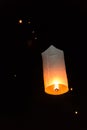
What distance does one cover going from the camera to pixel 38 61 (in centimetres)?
311

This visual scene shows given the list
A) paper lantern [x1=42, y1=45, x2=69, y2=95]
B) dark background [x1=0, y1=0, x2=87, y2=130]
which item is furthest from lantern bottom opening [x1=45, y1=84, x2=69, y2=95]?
dark background [x1=0, y1=0, x2=87, y2=130]

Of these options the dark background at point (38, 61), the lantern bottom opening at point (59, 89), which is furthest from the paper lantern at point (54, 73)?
the dark background at point (38, 61)

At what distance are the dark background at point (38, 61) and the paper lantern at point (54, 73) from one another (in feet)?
1.31

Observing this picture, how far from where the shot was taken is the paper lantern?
73.0 inches

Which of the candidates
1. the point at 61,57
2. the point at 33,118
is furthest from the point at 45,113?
the point at 61,57

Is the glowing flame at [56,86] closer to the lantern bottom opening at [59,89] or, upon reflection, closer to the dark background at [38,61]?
the lantern bottom opening at [59,89]

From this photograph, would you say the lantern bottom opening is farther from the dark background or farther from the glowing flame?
the dark background

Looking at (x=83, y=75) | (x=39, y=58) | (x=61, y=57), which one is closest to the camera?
(x=61, y=57)

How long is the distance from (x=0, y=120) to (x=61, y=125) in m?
0.95

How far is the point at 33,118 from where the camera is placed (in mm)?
4539

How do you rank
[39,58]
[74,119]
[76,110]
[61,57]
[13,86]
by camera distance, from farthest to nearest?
[74,119], [76,110], [13,86], [39,58], [61,57]

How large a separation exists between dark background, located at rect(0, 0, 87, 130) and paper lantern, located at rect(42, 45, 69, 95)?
400mm

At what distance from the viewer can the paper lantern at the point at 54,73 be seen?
1854 millimetres

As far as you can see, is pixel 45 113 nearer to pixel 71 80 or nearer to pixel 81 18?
pixel 71 80
